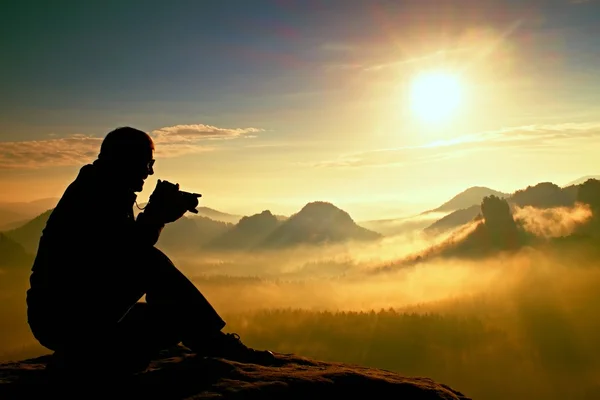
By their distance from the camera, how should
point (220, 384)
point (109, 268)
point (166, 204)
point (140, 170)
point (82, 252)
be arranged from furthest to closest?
point (220, 384) → point (140, 170) → point (166, 204) → point (109, 268) → point (82, 252)

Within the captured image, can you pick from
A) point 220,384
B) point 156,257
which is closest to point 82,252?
point 156,257

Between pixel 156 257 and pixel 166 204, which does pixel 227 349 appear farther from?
pixel 166 204

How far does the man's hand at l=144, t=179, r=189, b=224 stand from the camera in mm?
5730

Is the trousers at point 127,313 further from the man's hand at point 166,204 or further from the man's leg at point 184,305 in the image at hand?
the man's hand at point 166,204

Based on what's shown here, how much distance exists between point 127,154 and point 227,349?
147 inches

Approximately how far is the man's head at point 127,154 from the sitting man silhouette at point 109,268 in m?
0.01

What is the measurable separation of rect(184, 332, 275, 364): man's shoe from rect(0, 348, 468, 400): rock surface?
0.29 meters

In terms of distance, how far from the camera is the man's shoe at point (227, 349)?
7156 millimetres

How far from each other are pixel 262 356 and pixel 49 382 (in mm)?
3660

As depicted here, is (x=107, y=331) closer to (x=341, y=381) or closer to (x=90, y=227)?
(x=90, y=227)

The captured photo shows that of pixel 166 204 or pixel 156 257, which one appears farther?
pixel 156 257

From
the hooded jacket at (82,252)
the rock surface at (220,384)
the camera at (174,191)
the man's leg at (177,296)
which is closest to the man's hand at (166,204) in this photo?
the camera at (174,191)

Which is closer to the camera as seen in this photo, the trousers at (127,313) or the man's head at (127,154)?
the trousers at (127,313)

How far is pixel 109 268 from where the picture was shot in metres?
5.52
